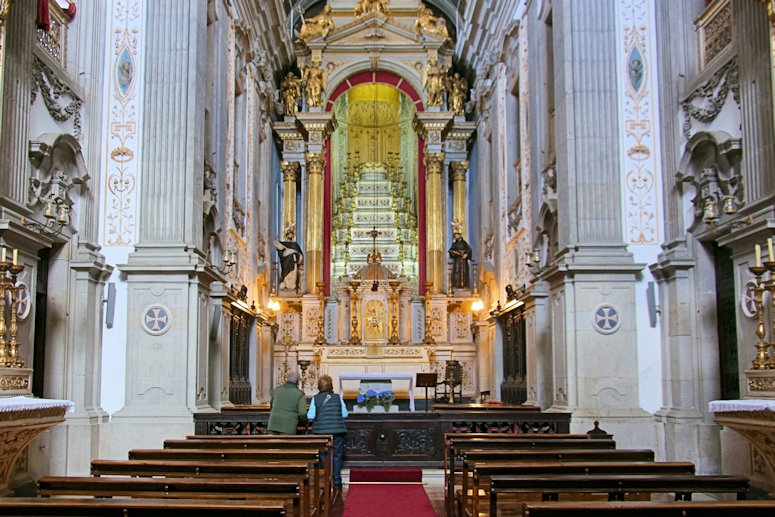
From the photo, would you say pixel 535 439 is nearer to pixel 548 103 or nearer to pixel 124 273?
pixel 124 273

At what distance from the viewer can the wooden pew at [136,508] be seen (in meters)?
4.85

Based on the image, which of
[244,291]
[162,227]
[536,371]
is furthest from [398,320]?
[162,227]

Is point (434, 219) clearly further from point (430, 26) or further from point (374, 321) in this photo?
point (430, 26)

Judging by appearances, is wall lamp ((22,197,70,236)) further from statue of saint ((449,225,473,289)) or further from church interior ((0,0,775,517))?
statue of saint ((449,225,473,289))

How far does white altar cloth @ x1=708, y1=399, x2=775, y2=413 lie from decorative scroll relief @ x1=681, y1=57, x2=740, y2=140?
16.5ft

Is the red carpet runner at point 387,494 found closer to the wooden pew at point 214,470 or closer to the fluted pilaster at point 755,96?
the wooden pew at point 214,470

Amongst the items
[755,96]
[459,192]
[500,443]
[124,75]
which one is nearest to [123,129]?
[124,75]

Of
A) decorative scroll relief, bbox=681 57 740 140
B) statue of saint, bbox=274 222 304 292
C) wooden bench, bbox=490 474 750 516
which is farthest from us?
statue of saint, bbox=274 222 304 292

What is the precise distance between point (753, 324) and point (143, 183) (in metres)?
9.29

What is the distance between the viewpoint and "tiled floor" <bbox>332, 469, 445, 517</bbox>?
33.4 feet

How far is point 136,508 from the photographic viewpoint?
504 cm

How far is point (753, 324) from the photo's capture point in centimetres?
1084

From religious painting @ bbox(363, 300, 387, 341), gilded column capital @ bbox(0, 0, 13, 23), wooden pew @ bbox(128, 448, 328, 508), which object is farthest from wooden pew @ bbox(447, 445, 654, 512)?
religious painting @ bbox(363, 300, 387, 341)

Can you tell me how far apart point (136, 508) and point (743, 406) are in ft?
19.4
